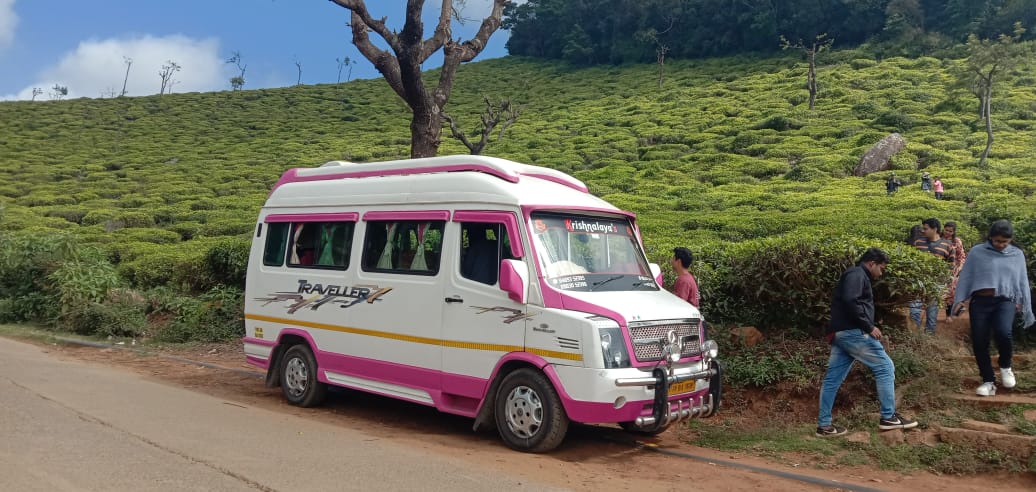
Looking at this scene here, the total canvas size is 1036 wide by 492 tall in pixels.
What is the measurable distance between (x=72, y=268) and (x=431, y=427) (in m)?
13.3

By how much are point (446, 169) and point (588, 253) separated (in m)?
1.83

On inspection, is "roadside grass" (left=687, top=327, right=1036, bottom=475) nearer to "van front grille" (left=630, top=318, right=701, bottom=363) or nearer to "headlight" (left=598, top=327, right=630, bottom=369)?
"van front grille" (left=630, top=318, right=701, bottom=363)

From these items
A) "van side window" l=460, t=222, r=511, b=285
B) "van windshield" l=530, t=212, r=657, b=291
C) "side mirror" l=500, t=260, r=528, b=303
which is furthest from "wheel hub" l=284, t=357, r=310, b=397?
"van windshield" l=530, t=212, r=657, b=291

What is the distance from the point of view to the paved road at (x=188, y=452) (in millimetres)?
5375

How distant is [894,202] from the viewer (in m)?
21.4

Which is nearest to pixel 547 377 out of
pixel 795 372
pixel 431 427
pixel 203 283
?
pixel 431 427

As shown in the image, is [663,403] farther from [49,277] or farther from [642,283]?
[49,277]

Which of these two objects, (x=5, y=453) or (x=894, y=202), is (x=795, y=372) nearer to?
(x=5, y=453)

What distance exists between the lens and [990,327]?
24.2 feet

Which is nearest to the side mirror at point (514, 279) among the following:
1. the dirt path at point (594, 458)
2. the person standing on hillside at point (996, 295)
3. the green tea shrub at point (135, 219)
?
the dirt path at point (594, 458)

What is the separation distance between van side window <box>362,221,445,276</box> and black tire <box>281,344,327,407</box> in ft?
4.95

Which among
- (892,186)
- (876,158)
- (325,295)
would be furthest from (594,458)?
(876,158)

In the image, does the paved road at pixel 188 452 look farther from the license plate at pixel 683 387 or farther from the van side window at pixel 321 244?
the van side window at pixel 321 244

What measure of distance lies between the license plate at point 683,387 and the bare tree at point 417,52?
7.52 meters
